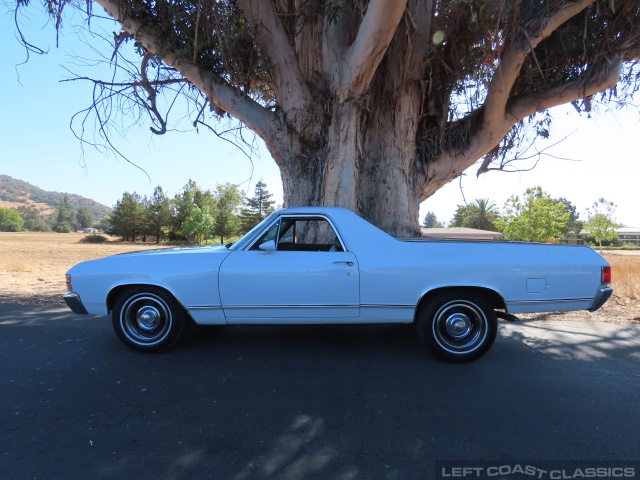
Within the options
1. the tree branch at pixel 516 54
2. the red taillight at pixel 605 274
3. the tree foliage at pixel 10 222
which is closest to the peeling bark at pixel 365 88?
the tree branch at pixel 516 54

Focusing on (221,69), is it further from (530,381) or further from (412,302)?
(530,381)

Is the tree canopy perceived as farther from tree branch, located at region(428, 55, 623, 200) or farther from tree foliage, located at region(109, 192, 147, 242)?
tree foliage, located at region(109, 192, 147, 242)

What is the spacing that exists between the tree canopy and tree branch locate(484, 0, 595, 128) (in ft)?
0.08

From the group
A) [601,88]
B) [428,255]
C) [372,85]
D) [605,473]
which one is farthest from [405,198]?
[605,473]

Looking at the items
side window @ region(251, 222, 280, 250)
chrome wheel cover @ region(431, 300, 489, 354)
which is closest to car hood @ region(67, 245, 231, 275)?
side window @ region(251, 222, 280, 250)

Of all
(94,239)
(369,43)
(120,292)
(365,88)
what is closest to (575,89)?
(365,88)

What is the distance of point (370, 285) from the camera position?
163 inches

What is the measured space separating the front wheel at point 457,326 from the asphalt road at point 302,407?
199 millimetres

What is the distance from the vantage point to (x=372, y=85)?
807 centimetres

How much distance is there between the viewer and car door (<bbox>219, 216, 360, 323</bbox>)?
4.14m

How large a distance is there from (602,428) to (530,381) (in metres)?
0.85

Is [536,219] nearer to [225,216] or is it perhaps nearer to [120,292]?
[120,292]

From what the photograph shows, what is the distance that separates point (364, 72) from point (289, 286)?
431 cm

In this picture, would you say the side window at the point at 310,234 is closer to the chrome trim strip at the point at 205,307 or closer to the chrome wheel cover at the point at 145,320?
the chrome trim strip at the point at 205,307
